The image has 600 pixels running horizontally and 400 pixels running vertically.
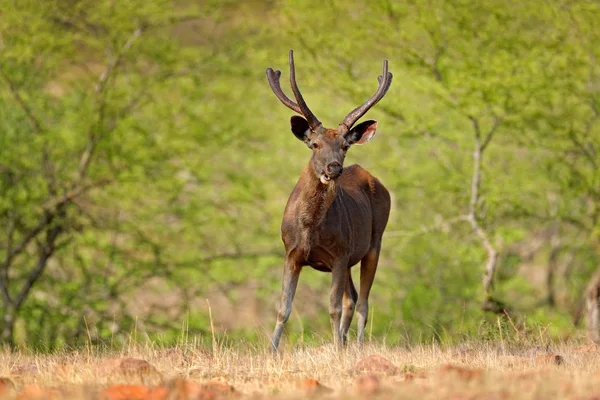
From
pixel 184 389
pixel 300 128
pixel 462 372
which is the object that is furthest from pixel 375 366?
pixel 300 128

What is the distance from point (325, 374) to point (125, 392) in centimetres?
210

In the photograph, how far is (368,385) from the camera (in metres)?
6.59

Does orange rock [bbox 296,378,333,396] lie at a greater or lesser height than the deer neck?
lesser

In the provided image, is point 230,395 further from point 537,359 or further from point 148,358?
point 537,359

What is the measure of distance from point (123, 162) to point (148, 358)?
12613mm

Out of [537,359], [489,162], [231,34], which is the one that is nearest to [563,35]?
[489,162]

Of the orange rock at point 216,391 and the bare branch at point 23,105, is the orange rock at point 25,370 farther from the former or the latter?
the bare branch at point 23,105

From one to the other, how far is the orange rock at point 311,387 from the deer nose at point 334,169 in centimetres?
277

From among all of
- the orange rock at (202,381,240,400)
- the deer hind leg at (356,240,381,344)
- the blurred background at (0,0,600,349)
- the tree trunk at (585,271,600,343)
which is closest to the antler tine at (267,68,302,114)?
the deer hind leg at (356,240,381,344)

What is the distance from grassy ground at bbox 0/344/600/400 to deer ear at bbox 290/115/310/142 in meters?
2.19

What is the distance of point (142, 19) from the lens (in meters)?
21.1

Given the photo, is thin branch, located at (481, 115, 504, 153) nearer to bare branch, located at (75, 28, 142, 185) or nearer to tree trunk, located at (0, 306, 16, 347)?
bare branch, located at (75, 28, 142, 185)

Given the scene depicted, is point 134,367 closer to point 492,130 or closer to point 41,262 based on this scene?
point 492,130

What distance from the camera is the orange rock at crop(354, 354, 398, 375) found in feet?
25.8
